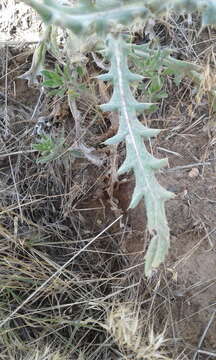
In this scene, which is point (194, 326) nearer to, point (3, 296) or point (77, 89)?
point (3, 296)

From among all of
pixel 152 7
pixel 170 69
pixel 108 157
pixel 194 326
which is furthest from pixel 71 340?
pixel 152 7

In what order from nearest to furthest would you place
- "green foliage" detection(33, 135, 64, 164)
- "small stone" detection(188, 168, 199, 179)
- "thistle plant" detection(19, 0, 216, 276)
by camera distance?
"thistle plant" detection(19, 0, 216, 276) → "green foliage" detection(33, 135, 64, 164) → "small stone" detection(188, 168, 199, 179)

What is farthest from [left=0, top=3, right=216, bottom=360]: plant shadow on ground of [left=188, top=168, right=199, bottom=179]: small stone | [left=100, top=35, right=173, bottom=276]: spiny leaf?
[left=100, top=35, right=173, bottom=276]: spiny leaf

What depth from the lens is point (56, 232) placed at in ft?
6.81

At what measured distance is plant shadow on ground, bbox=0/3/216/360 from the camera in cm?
197

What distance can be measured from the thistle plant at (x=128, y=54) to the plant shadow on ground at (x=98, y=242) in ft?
1.12

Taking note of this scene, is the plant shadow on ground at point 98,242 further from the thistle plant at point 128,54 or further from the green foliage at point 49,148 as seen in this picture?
the thistle plant at point 128,54

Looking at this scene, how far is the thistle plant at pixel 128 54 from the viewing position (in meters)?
1.51

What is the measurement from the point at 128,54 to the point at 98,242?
73 cm

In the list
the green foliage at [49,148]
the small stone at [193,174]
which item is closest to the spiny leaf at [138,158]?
the green foliage at [49,148]

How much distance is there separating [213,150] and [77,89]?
1.89 feet

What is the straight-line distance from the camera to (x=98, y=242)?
2.09m

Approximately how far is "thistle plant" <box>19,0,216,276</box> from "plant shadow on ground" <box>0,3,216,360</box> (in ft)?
1.12

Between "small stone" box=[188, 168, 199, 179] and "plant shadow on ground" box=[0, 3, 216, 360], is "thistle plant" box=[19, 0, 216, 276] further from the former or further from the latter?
"small stone" box=[188, 168, 199, 179]
